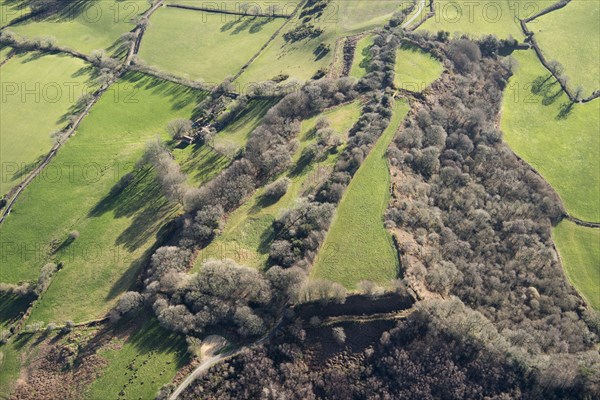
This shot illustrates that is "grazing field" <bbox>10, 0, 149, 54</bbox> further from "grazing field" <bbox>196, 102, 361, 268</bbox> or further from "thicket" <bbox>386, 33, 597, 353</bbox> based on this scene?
"thicket" <bbox>386, 33, 597, 353</bbox>

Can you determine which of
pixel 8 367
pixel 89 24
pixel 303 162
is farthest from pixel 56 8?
pixel 8 367

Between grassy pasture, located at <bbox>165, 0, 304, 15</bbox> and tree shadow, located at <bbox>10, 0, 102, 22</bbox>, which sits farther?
tree shadow, located at <bbox>10, 0, 102, 22</bbox>

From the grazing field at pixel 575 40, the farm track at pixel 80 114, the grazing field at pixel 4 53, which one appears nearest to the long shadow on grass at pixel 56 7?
the grazing field at pixel 4 53

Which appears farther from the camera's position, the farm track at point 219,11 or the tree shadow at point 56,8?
the tree shadow at point 56,8

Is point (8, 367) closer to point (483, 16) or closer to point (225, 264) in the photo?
point (225, 264)

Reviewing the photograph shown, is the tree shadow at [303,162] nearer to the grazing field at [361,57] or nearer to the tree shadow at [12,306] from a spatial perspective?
the grazing field at [361,57]

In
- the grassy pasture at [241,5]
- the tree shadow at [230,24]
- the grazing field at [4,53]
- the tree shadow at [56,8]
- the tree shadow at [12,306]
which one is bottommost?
the tree shadow at [12,306]

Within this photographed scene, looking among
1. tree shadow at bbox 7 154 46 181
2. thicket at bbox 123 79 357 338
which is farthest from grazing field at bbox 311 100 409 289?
tree shadow at bbox 7 154 46 181
